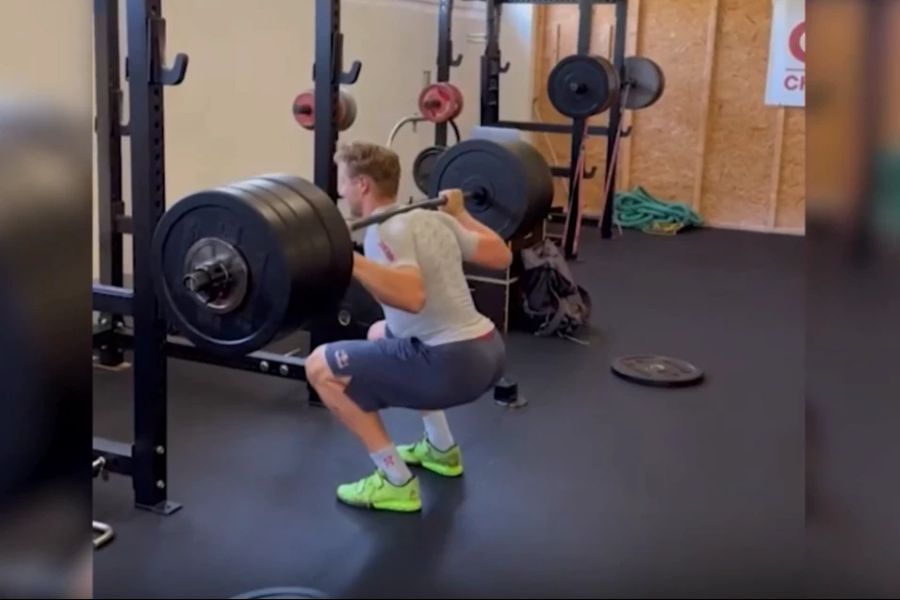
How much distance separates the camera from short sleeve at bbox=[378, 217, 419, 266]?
7.55 feet

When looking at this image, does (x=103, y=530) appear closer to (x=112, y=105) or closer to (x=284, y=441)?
(x=284, y=441)

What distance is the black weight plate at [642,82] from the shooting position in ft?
21.3

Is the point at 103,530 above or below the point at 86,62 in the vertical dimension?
below

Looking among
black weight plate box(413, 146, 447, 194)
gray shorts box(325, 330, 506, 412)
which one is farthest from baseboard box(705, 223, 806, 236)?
gray shorts box(325, 330, 506, 412)

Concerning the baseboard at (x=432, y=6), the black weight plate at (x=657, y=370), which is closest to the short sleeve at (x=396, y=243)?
the black weight plate at (x=657, y=370)

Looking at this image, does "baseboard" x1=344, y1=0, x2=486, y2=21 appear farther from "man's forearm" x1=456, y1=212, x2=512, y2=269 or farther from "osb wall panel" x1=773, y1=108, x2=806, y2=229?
"man's forearm" x1=456, y1=212, x2=512, y2=269

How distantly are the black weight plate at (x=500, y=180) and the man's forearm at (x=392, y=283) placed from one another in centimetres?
89

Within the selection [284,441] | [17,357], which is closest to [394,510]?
[284,441]

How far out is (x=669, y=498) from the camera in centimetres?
264

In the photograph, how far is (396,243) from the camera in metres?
2.30

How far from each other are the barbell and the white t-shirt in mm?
473

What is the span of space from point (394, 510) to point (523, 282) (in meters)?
1.98

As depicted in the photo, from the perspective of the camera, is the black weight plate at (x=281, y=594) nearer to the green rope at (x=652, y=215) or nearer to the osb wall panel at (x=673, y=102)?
the green rope at (x=652, y=215)

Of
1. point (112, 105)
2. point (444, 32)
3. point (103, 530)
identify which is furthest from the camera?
point (444, 32)
